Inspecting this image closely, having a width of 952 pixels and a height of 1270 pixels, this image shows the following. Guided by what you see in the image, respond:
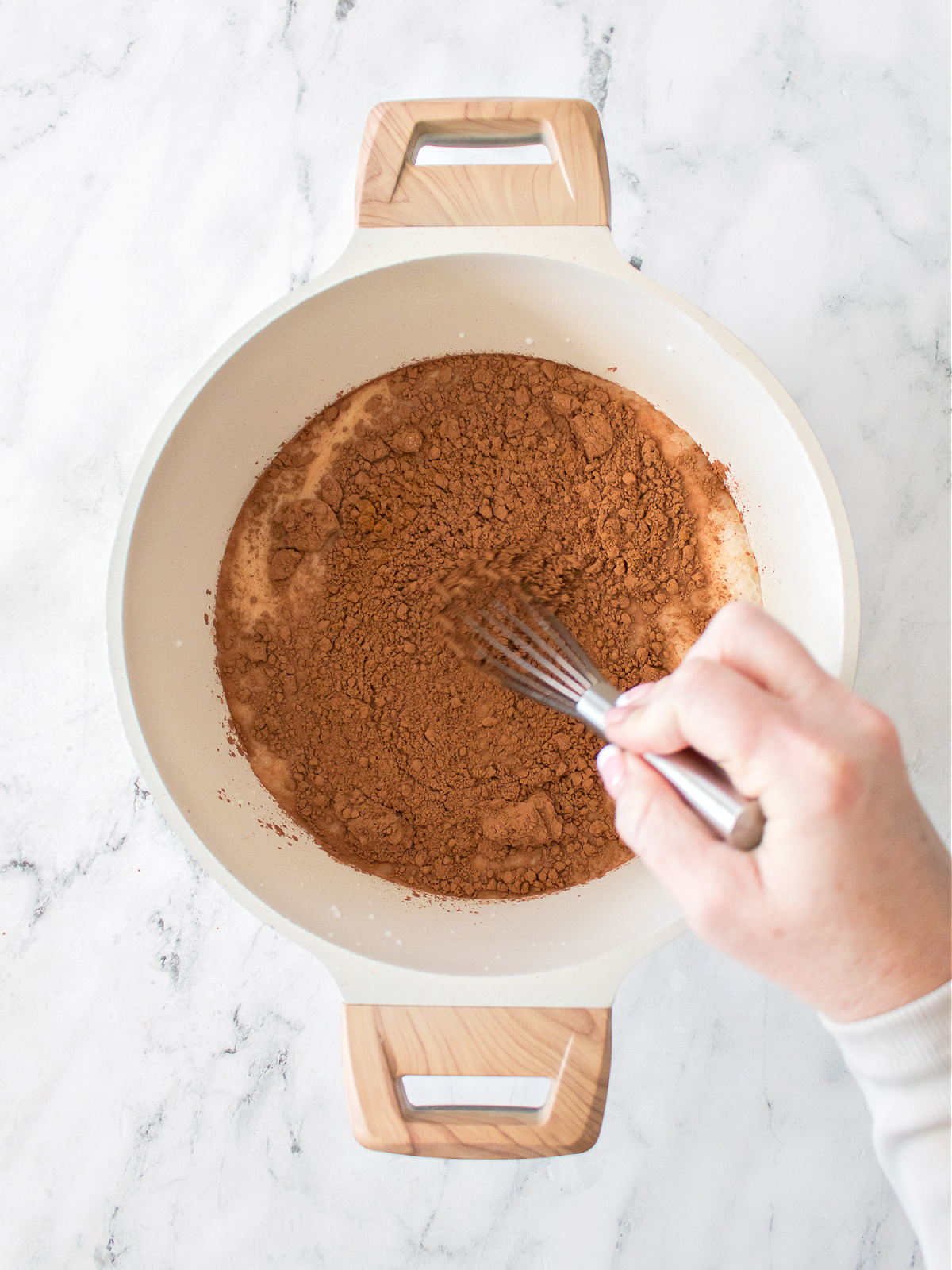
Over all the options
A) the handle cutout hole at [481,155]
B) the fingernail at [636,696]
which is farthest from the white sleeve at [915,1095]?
the handle cutout hole at [481,155]

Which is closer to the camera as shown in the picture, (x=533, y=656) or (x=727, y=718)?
(x=727, y=718)

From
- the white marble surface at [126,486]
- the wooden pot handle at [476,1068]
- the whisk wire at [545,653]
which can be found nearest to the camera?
the wooden pot handle at [476,1068]

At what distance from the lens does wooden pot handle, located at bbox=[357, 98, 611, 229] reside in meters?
0.63

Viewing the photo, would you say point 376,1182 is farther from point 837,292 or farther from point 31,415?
point 837,292

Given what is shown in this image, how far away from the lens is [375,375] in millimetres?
771

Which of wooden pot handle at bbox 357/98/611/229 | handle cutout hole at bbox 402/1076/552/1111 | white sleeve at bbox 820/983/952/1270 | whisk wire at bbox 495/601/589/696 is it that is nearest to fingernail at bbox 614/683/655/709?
whisk wire at bbox 495/601/589/696

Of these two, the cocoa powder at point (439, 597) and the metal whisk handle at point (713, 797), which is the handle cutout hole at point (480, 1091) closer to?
the cocoa powder at point (439, 597)

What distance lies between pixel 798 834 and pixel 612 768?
124 mm

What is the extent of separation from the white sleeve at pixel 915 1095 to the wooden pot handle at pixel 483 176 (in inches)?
23.2

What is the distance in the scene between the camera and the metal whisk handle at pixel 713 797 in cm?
48

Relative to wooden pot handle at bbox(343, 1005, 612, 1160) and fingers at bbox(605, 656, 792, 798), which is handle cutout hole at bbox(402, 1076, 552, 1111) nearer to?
wooden pot handle at bbox(343, 1005, 612, 1160)

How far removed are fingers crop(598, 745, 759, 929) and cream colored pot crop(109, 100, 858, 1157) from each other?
14 centimetres

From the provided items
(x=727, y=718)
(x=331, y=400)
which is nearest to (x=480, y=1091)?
(x=727, y=718)

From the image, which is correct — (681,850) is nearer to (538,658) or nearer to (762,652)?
(762,652)
